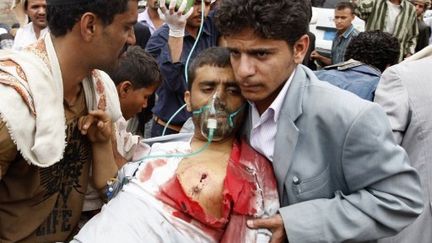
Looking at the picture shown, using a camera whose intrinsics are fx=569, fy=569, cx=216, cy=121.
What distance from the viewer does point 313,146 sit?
2.02 metres

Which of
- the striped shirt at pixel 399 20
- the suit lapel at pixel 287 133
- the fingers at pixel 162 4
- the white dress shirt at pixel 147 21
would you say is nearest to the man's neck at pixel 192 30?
the fingers at pixel 162 4

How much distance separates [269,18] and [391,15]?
733 centimetres

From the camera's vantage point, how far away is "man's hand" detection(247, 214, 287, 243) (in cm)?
198

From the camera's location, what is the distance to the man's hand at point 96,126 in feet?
7.08

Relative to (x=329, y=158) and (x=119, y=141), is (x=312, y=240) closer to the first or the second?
(x=329, y=158)

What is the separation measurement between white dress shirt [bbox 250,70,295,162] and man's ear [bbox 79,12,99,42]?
2.17 feet

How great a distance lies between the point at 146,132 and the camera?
515 cm

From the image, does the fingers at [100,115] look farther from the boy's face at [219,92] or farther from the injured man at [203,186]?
the boy's face at [219,92]

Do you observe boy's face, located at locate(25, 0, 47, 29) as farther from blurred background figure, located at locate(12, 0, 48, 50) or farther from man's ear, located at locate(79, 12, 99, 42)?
man's ear, located at locate(79, 12, 99, 42)

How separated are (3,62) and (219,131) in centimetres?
84

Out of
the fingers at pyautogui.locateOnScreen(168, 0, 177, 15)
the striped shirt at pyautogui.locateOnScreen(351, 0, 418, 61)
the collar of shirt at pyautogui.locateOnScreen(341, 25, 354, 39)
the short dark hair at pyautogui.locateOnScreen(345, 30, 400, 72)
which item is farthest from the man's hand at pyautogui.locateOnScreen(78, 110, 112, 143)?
the striped shirt at pyautogui.locateOnScreen(351, 0, 418, 61)

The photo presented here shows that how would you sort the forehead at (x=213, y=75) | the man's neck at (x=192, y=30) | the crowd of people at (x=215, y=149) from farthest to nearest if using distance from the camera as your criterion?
the man's neck at (x=192, y=30)
the forehead at (x=213, y=75)
the crowd of people at (x=215, y=149)

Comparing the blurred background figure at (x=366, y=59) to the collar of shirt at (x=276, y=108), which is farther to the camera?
the blurred background figure at (x=366, y=59)

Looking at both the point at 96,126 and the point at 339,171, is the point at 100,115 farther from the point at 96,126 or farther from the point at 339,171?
the point at 339,171
